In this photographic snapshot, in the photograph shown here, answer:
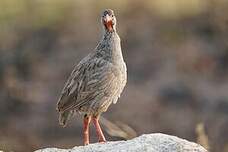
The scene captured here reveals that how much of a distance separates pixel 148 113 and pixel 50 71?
2438 millimetres

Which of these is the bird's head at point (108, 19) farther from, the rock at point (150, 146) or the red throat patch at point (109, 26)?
the rock at point (150, 146)

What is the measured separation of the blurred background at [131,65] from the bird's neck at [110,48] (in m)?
5.93

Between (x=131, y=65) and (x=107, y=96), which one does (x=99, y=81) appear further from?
(x=131, y=65)

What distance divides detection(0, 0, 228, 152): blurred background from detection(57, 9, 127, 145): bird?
5.92 m

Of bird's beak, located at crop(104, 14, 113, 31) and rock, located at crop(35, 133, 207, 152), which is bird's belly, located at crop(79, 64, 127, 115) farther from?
rock, located at crop(35, 133, 207, 152)

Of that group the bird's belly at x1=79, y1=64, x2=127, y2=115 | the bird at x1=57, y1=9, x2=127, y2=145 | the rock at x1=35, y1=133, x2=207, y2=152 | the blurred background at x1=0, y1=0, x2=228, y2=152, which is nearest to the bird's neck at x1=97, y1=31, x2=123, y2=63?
the bird at x1=57, y1=9, x2=127, y2=145

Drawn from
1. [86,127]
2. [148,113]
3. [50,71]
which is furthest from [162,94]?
[86,127]

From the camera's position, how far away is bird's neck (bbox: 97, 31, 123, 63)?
8.77 metres

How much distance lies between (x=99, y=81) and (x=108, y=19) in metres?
0.51

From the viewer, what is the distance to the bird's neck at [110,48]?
8766mm

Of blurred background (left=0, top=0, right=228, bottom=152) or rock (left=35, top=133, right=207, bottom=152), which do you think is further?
blurred background (left=0, top=0, right=228, bottom=152)

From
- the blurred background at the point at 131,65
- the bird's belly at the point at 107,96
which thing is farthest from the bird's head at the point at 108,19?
the blurred background at the point at 131,65

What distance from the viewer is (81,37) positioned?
20.5m

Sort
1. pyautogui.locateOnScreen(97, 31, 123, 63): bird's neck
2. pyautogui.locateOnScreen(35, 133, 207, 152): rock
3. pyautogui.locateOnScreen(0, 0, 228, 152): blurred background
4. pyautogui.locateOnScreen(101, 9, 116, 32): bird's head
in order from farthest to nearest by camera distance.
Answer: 1. pyautogui.locateOnScreen(0, 0, 228, 152): blurred background
2. pyautogui.locateOnScreen(97, 31, 123, 63): bird's neck
3. pyautogui.locateOnScreen(101, 9, 116, 32): bird's head
4. pyautogui.locateOnScreen(35, 133, 207, 152): rock
